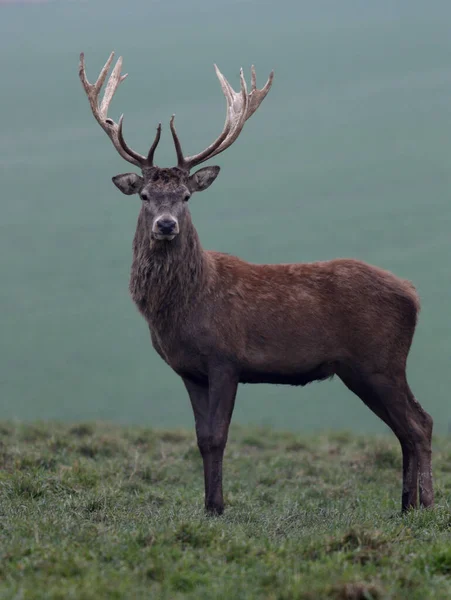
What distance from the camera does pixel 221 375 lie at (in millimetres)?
7059

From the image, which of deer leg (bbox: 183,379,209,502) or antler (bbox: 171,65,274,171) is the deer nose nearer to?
antler (bbox: 171,65,274,171)

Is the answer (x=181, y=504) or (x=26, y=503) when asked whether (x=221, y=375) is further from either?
(x=26, y=503)

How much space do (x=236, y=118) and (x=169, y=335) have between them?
2.13m

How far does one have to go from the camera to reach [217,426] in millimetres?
7059

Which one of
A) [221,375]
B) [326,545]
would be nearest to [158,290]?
[221,375]

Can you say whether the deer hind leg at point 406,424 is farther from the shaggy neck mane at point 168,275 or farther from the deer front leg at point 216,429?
the shaggy neck mane at point 168,275

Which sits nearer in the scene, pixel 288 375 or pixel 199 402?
pixel 199 402

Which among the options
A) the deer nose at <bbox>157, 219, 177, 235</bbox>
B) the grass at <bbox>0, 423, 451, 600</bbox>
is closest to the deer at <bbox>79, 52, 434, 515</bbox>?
the deer nose at <bbox>157, 219, 177, 235</bbox>

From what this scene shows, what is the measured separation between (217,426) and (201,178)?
2.01 metres

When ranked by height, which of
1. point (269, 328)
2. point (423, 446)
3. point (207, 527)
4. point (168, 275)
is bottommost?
point (207, 527)

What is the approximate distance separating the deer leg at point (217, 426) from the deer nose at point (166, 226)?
110 centimetres

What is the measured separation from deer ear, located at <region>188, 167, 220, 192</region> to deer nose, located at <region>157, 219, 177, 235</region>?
63 centimetres

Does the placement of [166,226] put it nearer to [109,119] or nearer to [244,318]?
[244,318]

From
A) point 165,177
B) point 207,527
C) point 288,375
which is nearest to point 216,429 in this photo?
point 288,375
